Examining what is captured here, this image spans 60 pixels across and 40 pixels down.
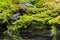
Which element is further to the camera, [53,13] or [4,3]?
[4,3]

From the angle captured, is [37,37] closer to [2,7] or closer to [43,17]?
[43,17]

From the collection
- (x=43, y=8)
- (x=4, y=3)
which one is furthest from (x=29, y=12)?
(x=4, y=3)

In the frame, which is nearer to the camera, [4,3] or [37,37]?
[37,37]

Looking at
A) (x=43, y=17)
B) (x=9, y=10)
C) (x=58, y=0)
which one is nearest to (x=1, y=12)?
(x=9, y=10)

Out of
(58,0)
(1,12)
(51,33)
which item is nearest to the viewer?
(51,33)

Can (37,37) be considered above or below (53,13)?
below

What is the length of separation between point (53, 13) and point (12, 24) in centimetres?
126

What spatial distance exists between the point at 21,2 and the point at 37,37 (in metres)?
1.64

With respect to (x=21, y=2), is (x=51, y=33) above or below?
below

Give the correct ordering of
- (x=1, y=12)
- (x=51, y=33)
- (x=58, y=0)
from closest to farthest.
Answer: (x=51, y=33)
(x=1, y=12)
(x=58, y=0)

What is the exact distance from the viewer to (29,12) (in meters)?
7.21

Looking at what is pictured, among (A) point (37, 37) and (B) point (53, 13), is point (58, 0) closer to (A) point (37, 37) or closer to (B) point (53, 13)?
(B) point (53, 13)

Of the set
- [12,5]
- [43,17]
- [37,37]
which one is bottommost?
[37,37]

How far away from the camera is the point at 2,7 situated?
24.2 ft
